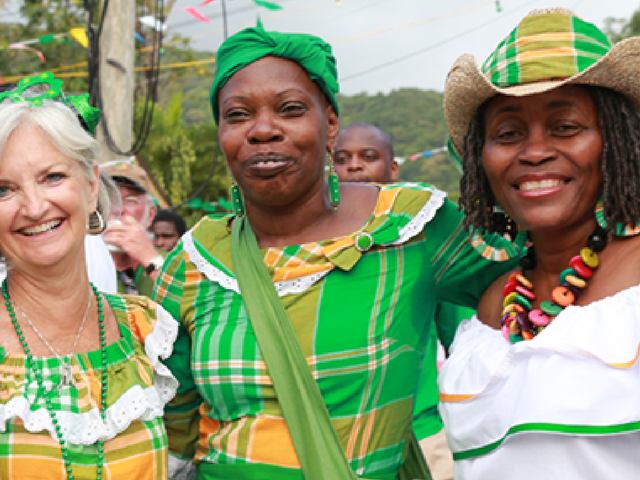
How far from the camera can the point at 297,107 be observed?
7.83 feet

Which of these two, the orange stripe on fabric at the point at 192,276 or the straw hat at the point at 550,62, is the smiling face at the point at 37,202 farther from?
the straw hat at the point at 550,62

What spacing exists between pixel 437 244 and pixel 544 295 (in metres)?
0.50

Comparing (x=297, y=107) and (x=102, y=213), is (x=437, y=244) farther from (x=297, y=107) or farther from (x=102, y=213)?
(x=102, y=213)

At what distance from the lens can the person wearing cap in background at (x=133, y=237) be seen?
4.46 metres

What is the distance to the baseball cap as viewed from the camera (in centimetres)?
489

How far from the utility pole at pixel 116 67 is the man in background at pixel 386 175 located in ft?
9.47

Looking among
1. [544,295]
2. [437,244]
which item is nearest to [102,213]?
[437,244]

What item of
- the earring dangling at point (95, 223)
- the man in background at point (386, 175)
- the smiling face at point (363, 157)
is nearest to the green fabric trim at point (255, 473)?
the earring dangling at point (95, 223)

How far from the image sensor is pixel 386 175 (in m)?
5.54

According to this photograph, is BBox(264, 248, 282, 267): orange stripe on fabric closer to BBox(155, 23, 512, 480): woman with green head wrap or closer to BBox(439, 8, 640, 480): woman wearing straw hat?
BBox(155, 23, 512, 480): woman with green head wrap

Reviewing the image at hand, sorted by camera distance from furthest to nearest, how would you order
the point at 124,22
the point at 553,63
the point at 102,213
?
the point at 124,22, the point at 102,213, the point at 553,63

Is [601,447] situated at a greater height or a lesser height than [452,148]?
lesser

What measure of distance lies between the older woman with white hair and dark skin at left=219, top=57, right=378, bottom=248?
483 millimetres

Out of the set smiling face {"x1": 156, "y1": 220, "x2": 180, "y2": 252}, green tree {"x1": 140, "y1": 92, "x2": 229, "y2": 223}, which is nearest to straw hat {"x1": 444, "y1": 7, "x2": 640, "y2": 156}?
smiling face {"x1": 156, "y1": 220, "x2": 180, "y2": 252}
